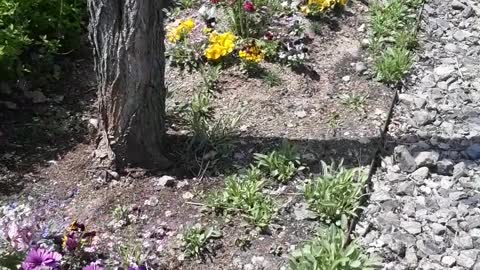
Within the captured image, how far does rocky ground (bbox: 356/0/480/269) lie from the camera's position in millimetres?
3768

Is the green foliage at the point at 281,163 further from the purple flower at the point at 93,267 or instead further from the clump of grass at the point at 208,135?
the purple flower at the point at 93,267

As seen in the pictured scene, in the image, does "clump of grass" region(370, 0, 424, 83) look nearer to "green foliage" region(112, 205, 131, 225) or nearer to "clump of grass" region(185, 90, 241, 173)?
"clump of grass" region(185, 90, 241, 173)

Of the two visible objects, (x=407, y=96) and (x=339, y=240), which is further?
(x=407, y=96)

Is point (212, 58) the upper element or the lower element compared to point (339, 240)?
upper

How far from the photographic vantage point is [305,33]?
5.36 m

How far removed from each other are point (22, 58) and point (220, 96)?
128 centimetres

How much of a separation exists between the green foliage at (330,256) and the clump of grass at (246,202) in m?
0.31

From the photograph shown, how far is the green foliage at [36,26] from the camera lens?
4.25m

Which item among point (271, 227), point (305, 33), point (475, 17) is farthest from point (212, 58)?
point (475, 17)

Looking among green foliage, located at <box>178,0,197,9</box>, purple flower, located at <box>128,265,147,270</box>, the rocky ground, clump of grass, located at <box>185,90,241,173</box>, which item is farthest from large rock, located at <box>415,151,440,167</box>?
green foliage, located at <box>178,0,197,9</box>

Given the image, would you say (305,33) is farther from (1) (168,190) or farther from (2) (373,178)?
(1) (168,190)

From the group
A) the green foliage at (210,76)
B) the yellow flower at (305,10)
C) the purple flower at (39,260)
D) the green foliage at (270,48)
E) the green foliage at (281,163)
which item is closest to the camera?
the purple flower at (39,260)

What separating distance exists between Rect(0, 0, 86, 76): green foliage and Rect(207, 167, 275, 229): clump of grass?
144 centimetres

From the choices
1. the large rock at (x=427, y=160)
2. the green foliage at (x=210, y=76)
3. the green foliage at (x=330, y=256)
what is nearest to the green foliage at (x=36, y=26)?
the green foliage at (x=210, y=76)
